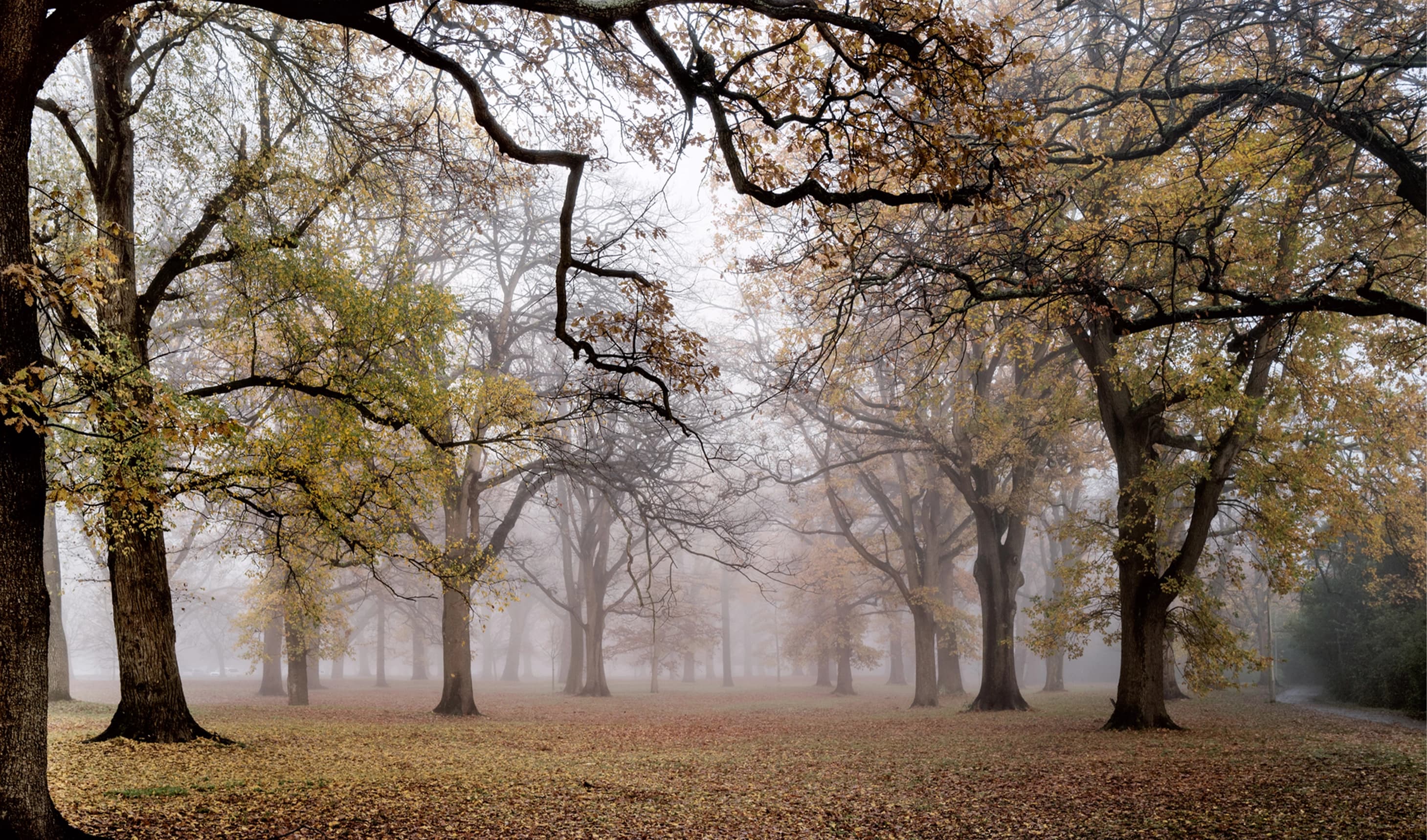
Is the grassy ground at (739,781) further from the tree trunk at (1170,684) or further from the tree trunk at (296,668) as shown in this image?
the tree trunk at (1170,684)

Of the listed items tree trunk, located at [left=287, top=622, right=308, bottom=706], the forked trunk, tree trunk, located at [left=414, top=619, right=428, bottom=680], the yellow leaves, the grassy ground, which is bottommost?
tree trunk, located at [left=414, top=619, right=428, bottom=680]

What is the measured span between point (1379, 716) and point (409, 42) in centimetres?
2401

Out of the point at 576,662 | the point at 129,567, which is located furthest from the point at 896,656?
the point at 129,567

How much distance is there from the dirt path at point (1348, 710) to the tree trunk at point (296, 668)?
24.0 m

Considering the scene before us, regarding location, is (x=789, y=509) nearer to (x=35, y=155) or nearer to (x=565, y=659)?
(x=565, y=659)

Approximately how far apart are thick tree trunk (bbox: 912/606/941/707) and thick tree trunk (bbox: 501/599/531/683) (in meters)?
26.3

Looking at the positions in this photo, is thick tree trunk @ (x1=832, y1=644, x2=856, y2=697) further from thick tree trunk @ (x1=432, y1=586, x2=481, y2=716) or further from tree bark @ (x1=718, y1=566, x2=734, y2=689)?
thick tree trunk @ (x1=432, y1=586, x2=481, y2=716)

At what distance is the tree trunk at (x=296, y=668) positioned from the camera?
66.2 feet

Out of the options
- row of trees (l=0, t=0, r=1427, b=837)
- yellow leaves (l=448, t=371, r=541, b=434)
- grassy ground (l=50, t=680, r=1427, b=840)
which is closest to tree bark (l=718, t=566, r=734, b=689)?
row of trees (l=0, t=0, r=1427, b=837)

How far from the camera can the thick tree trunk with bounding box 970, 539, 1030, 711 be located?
19812 millimetres

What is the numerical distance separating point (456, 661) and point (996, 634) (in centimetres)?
1274

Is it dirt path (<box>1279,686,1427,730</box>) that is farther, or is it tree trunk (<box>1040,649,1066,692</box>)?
tree trunk (<box>1040,649,1066,692</box>)

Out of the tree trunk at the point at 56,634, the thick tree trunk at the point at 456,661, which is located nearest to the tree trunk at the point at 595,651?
the thick tree trunk at the point at 456,661

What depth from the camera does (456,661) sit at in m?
18.2
